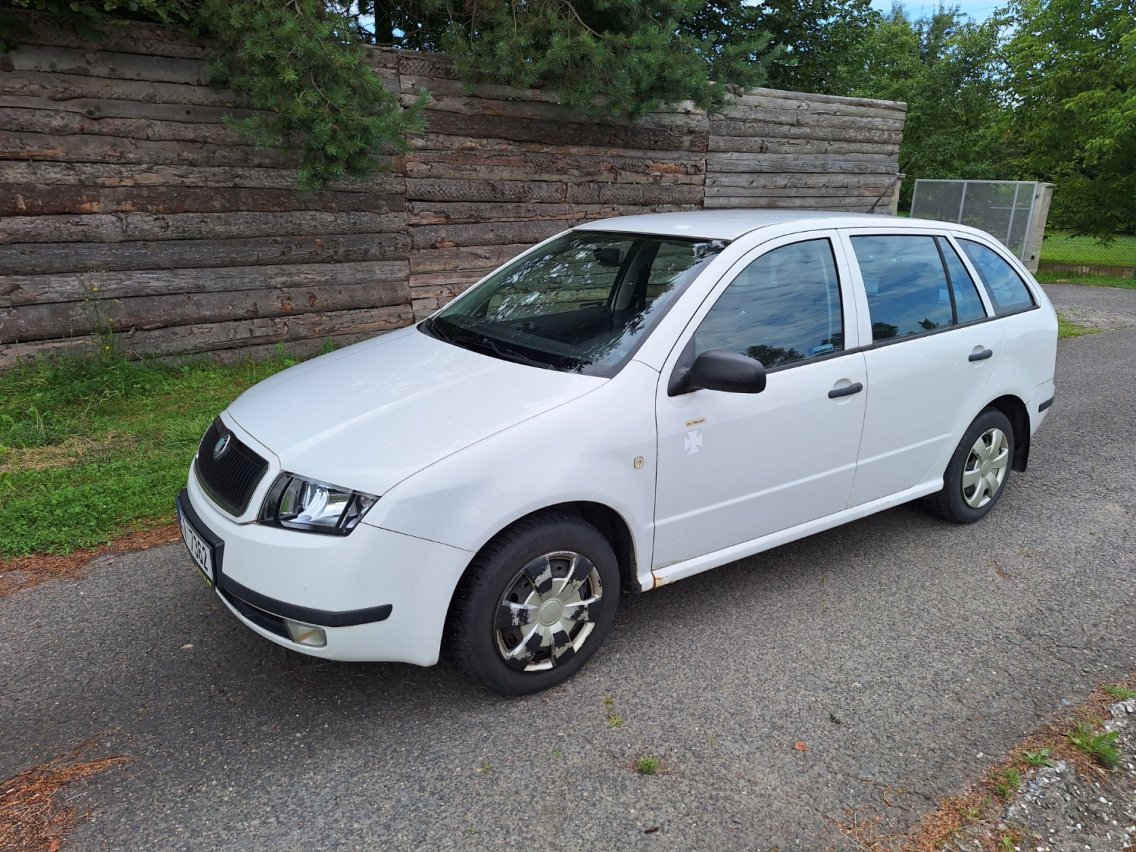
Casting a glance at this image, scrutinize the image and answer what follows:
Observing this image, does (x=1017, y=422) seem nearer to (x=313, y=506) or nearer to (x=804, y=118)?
(x=313, y=506)

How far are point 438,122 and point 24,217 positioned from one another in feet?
11.6

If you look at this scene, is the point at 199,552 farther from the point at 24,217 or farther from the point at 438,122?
the point at 438,122

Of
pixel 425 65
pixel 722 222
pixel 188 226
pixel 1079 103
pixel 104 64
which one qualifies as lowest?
pixel 188 226

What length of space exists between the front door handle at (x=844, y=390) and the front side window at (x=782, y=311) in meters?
0.18

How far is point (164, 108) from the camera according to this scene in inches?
248

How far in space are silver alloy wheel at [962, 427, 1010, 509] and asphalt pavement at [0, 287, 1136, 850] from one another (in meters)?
0.41

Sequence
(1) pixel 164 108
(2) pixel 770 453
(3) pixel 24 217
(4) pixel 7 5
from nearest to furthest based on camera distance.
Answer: (2) pixel 770 453
(4) pixel 7 5
(3) pixel 24 217
(1) pixel 164 108

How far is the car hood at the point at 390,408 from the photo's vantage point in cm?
275

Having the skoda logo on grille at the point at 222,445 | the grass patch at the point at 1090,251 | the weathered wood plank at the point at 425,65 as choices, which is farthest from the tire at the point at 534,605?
the grass patch at the point at 1090,251

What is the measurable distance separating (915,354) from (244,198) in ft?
17.9

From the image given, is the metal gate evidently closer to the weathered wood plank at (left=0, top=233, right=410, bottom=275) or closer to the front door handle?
the weathered wood plank at (left=0, top=233, right=410, bottom=275)

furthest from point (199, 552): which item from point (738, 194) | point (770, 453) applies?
point (738, 194)

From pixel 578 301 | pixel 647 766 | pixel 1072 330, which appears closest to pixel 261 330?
pixel 578 301

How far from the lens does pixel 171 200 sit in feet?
21.1
